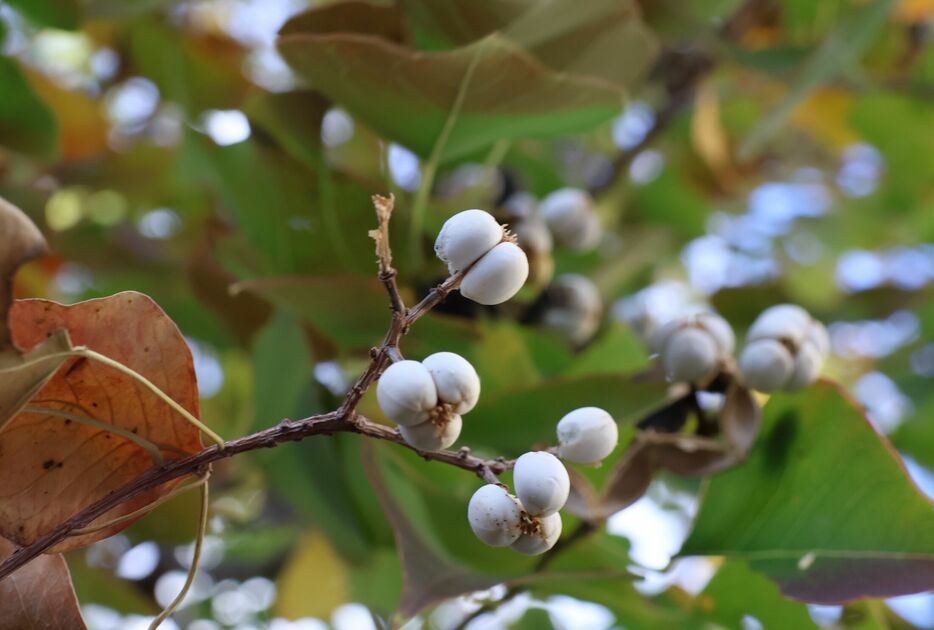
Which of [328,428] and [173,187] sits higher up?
[173,187]

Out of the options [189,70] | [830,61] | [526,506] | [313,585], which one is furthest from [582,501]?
[189,70]

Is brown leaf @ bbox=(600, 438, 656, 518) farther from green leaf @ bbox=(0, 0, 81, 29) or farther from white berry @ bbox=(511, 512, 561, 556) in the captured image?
green leaf @ bbox=(0, 0, 81, 29)

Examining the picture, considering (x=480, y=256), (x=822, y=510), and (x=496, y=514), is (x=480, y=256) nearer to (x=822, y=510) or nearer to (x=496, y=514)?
(x=496, y=514)

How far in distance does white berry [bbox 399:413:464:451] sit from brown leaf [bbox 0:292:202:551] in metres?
0.14

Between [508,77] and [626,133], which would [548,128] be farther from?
[626,133]

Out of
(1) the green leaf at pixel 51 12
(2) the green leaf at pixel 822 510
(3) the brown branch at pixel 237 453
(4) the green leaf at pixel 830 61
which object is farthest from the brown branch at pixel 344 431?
(4) the green leaf at pixel 830 61

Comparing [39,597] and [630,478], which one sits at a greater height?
[630,478]

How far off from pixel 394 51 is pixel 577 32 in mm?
198

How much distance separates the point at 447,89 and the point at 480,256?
1.03 ft

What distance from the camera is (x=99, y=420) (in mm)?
536

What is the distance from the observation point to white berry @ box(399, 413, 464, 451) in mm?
468

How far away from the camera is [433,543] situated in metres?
0.74

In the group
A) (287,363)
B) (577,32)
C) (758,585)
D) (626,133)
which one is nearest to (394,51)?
(577,32)

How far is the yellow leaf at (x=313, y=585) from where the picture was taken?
1.14m
